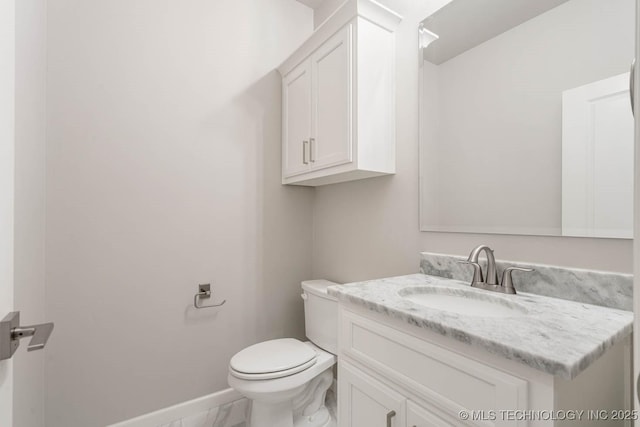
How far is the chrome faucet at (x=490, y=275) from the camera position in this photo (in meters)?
0.98

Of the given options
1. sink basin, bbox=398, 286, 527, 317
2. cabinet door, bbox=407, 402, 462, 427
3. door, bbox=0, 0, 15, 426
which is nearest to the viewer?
door, bbox=0, 0, 15, 426

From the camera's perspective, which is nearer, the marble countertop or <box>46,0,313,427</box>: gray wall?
the marble countertop

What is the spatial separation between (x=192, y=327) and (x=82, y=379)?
490 millimetres

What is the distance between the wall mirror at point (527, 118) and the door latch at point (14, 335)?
129 centimetres

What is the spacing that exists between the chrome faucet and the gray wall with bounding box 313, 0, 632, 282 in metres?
0.08

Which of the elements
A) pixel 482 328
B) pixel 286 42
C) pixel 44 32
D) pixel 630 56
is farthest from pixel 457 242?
pixel 44 32

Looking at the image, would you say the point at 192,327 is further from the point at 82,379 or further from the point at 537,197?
the point at 537,197

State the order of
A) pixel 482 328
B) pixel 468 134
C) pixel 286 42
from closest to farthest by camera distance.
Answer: pixel 482 328, pixel 468 134, pixel 286 42

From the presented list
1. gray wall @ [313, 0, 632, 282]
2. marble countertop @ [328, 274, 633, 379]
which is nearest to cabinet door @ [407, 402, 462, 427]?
marble countertop @ [328, 274, 633, 379]

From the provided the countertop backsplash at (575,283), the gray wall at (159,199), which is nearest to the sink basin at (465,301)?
the countertop backsplash at (575,283)

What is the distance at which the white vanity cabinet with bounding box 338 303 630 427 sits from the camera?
55cm

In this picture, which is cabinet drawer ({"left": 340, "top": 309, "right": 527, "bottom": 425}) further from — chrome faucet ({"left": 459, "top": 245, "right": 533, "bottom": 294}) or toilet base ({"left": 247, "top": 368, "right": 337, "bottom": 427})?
toilet base ({"left": 247, "top": 368, "right": 337, "bottom": 427})

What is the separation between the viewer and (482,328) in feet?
2.08

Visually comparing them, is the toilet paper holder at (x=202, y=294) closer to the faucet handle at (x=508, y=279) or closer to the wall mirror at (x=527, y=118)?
the wall mirror at (x=527, y=118)
